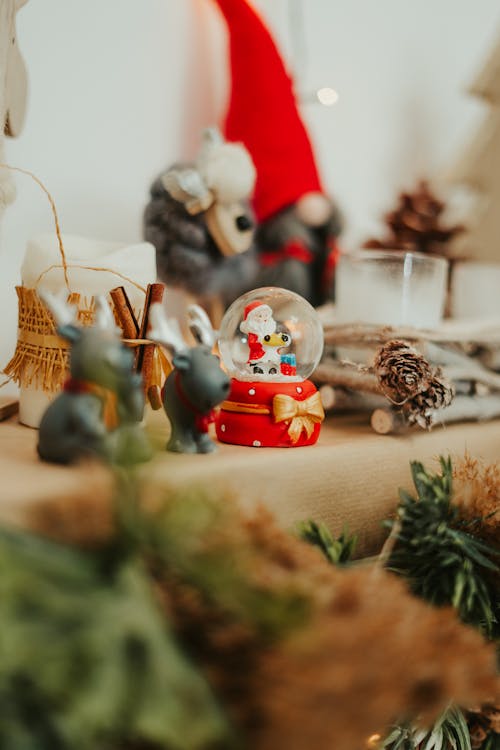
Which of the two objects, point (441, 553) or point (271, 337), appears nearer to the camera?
point (441, 553)

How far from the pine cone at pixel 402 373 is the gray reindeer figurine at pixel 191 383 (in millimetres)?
206

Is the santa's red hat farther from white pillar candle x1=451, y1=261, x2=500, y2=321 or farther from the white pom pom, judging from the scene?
white pillar candle x1=451, y1=261, x2=500, y2=321

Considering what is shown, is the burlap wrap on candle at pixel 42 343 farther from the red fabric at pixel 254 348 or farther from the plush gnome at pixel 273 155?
the plush gnome at pixel 273 155

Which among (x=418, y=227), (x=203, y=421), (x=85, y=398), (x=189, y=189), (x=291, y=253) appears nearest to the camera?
(x=85, y=398)

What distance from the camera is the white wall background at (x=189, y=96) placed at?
0.97 metres

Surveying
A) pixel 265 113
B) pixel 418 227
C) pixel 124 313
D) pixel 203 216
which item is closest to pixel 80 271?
pixel 124 313

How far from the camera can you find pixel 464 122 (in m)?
1.52

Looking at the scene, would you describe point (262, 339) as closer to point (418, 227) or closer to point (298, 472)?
point (298, 472)

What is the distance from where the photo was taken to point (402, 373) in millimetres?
753

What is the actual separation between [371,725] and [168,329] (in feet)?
1.31

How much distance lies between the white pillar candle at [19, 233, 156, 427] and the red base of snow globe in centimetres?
16

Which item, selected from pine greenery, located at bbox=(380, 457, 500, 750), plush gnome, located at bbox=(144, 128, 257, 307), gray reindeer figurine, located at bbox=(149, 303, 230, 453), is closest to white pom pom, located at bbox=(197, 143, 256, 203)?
plush gnome, located at bbox=(144, 128, 257, 307)

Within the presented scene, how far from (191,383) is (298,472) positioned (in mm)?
142

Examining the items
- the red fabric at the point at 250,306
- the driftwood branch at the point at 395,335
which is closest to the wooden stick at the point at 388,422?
the driftwood branch at the point at 395,335
